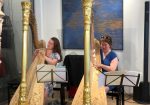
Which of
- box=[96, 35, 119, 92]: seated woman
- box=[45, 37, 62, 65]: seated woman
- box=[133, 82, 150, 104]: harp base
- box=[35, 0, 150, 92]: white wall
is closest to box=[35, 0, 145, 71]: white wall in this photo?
box=[35, 0, 150, 92]: white wall

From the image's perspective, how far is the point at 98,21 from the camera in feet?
14.7

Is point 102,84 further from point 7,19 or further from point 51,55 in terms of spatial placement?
point 7,19

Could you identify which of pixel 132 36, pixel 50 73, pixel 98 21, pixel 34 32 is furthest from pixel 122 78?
pixel 98 21

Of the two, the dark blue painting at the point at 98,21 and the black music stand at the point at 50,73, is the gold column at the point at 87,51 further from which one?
the dark blue painting at the point at 98,21

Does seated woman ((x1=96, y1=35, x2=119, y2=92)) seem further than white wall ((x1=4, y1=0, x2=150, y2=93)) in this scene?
No

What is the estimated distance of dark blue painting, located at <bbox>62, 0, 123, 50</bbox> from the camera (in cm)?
436

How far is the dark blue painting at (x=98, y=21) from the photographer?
436 centimetres

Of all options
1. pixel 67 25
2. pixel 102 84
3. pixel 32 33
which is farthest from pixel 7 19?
pixel 102 84

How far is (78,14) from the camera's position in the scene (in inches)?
183

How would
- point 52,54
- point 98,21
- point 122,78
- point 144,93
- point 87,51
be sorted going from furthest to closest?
point 98,21 < point 144,93 < point 52,54 < point 122,78 < point 87,51

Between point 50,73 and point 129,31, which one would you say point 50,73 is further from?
point 129,31

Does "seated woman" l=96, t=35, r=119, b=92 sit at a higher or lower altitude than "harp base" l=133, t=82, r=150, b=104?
higher

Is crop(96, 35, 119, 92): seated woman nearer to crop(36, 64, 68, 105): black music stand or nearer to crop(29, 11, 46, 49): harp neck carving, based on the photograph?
crop(36, 64, 68, 105): black music stand

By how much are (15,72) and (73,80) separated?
38.0 inches
